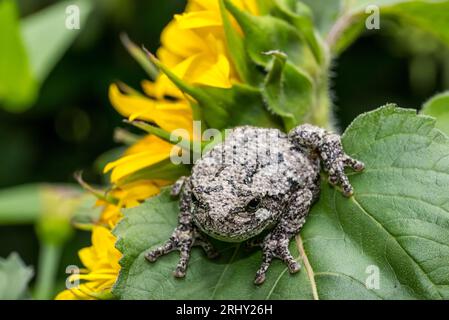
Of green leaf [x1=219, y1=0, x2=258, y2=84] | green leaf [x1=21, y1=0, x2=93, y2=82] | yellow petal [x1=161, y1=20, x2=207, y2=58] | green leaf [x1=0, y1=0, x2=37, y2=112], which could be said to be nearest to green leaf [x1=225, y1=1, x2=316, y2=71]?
green leaf [x1=219, y1=0, x2=258, y2=84]

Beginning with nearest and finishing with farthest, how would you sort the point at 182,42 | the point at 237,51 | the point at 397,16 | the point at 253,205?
the point at 253,205, the point at 237,51, the point at 182,42, the point at 397,16

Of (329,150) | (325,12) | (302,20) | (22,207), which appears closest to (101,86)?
(22,207)

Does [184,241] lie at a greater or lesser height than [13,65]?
greater

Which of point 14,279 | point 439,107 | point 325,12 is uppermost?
point 325,12

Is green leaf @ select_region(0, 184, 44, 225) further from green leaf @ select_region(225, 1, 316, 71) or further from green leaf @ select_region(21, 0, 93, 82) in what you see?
green leaf @ select_region(225, 1, 316, 71)

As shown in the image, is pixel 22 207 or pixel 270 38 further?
pixel 22 207

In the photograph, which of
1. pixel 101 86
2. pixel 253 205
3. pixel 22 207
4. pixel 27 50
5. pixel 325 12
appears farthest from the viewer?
pixel 101 86

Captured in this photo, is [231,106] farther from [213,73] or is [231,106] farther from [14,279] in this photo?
[14,279]
